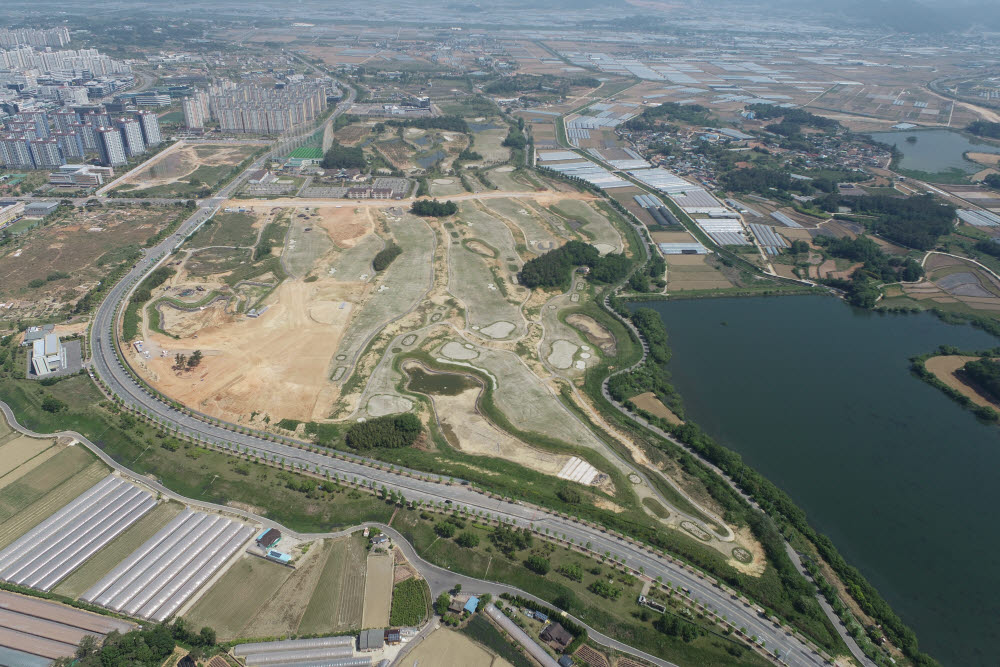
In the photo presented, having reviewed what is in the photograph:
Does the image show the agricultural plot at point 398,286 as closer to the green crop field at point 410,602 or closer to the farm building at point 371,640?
the green crop field at point 410,602

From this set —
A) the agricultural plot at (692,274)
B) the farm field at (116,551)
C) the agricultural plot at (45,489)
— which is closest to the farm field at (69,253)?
the agricultural plot at (45,489)

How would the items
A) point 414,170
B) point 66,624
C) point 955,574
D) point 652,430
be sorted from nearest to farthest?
point 66,624 < point 955,574 < point 652,430 < point 414,170

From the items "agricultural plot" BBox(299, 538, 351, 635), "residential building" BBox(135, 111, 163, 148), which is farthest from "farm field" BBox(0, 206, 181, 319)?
"agricultural plot" BBox(299, 538, 351, 635)

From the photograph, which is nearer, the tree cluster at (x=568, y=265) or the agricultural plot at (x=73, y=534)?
the agricultural plot at (x=73, y=534)

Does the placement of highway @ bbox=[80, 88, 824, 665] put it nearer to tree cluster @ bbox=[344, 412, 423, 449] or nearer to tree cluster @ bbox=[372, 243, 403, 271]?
tree cluster @ bbox=[344, 412, 423, 449]

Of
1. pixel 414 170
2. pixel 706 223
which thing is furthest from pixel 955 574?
pixel 414 170

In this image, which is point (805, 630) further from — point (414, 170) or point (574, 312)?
point (414, 170)
